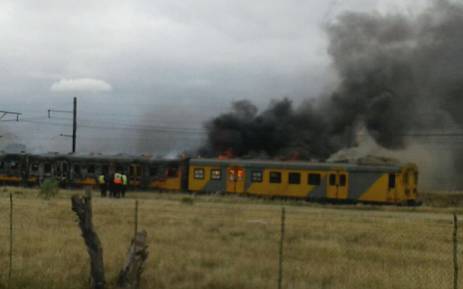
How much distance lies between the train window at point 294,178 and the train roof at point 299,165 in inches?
14.3

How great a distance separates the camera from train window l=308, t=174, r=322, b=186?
32469 mm

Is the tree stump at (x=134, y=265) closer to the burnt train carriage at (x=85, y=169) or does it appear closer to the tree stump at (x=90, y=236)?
the tree stump at (x=90, y=236)

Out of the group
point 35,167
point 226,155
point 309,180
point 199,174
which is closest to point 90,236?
point 309,180

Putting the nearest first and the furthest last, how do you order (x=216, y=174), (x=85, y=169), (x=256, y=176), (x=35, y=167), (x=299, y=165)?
(x=299, y=165), (x=256, y=176), (x=216, y=174), (x=85, y=169), (x=35, y=167)

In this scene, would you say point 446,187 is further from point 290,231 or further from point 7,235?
point 7,235

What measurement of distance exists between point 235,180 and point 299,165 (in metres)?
3.56

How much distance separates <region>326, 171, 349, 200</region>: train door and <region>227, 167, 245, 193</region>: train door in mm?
4561

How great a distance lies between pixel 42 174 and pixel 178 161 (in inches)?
385

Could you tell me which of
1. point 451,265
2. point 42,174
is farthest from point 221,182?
point 451,265

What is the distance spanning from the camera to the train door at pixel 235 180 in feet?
112

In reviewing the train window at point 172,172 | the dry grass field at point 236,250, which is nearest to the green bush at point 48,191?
the dry grass field at point 236,250

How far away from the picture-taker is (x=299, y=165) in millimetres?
33031

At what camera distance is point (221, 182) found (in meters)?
34.7

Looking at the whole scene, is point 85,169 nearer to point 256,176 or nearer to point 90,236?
point 256,176
